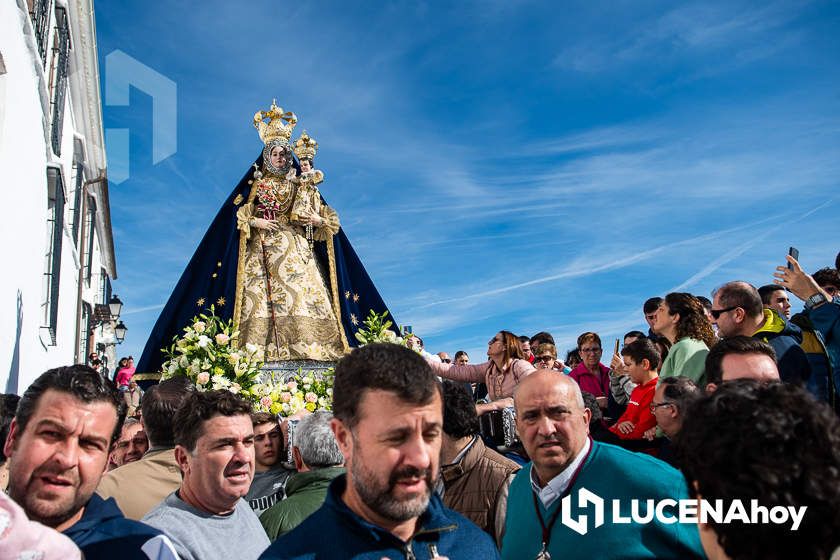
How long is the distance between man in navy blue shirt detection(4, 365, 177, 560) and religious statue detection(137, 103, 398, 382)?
6.98 m

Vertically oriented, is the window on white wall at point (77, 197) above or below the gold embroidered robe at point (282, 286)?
above

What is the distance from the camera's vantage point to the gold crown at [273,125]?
34.8ft

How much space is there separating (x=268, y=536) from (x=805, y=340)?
375cm

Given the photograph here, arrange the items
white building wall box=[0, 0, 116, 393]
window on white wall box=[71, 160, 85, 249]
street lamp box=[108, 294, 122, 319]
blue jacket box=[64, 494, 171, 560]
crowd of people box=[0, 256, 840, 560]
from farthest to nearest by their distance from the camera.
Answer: street lamp box=[108, 294, 122, 319] < window on white wall box=[71, 160, 85, 249] < white building wall box=[0, 0, 116, 393] < blue jacket box=[64, 494, 171, 560] < crowd of people box=[0, 256, 840, 560]

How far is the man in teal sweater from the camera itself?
255 cm

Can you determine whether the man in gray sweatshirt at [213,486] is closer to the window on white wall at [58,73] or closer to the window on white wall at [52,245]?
the window on white wall at [52,245]

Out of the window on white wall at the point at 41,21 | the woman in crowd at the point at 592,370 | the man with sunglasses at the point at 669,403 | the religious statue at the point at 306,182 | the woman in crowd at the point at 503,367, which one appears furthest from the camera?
the religious statue at the point at 306,182

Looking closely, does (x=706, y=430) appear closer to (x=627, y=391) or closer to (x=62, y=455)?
(x=62, y=455)

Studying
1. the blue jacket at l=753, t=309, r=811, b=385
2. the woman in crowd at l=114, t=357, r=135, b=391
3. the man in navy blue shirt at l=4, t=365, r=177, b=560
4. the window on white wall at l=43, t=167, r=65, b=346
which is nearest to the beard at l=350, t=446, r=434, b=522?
the man in navy blue shirt at l=4, t=365, r=177, b=560

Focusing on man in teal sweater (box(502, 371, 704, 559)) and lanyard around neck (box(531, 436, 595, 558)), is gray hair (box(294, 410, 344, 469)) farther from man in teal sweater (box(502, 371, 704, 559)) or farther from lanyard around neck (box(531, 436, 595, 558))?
lanyard around neck (box(531, 436, 595, 558))

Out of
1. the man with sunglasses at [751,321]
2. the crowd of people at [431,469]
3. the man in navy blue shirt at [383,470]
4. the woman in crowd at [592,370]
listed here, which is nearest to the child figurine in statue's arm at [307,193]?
the woman in crowd at [592,370]

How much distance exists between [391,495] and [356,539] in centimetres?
15

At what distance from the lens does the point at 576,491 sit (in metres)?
2.78

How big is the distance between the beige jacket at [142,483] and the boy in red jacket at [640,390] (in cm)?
294
